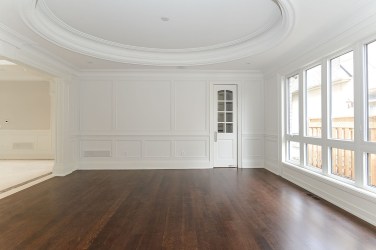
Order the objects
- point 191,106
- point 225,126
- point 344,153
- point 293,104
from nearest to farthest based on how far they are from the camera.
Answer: point 344,153
point 293,104
point 191,106
point 225,126

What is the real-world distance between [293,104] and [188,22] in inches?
120

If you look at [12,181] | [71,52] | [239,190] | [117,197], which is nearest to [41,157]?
[12,181]

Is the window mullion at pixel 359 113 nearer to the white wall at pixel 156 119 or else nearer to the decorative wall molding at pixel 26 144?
the white wall at pixel 156 119

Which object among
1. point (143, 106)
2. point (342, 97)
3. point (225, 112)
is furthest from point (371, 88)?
point (143, 106)

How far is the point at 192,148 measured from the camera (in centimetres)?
696

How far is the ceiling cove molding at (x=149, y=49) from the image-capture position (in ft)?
12.0

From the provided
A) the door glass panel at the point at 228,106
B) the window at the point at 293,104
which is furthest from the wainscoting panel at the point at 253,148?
the window at the point at 293,104

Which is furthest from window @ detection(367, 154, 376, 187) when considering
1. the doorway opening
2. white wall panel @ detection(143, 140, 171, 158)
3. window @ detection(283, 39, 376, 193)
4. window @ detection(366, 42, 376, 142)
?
the doorway opening

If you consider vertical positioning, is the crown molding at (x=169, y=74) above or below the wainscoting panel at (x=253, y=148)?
above

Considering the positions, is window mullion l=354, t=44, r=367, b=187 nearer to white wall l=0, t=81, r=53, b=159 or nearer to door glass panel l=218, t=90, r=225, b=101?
door glass panel l=218, t=90, r=225, b=101

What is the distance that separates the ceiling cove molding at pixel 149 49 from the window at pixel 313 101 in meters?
0.97

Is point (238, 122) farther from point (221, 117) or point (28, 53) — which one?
point (28, 53)

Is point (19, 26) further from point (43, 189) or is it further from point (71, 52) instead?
point (43, 189)

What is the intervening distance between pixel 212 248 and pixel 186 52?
453 cm
